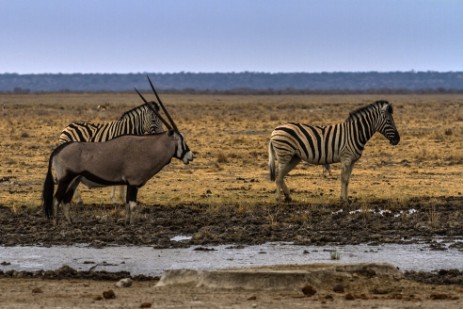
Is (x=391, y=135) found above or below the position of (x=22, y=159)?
above

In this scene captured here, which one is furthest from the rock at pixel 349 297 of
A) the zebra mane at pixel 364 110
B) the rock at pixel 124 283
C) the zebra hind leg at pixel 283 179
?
the zebra mane at pixel 364 110

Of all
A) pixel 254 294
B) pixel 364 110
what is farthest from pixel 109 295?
pixel 364 110

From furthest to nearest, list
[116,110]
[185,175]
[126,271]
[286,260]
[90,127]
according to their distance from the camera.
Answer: [116,110] < [185,175] < [90,127] < [286,260] < [126,271]

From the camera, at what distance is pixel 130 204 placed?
621 inches

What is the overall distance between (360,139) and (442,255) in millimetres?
6020

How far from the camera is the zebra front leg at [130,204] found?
15766mm

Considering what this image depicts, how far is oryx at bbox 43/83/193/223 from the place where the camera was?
619 inches

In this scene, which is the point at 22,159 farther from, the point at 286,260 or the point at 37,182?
the point at 286,260

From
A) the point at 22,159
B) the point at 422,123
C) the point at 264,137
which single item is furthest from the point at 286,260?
the point at 422,123

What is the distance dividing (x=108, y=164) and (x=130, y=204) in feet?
2.18

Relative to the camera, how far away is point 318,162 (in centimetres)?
1950

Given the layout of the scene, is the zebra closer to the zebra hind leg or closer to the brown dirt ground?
the brown dirt ground

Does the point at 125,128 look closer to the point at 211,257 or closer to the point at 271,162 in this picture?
the point at 271,162

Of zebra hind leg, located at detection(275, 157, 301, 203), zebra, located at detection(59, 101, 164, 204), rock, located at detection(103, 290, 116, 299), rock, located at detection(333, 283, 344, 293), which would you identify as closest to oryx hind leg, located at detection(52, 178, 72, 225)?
zebra, located at detection(59, 101, 164, 204)
